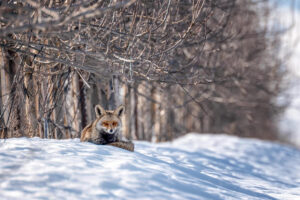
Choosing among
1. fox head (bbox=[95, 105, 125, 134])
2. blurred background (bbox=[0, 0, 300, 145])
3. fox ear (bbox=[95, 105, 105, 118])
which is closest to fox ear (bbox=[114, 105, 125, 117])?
fox head (bbox=[95, 105, 125, 134])

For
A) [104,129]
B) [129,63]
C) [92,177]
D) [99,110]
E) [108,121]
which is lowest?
[92,177]

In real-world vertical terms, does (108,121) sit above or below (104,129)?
above

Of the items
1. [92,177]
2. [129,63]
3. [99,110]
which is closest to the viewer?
[92,177]

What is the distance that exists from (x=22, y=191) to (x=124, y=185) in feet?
4.09

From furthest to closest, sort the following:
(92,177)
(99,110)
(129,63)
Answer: (99,110) → (129,63) → (92,177)

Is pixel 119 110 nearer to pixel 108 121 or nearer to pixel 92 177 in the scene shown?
pixel 108 121

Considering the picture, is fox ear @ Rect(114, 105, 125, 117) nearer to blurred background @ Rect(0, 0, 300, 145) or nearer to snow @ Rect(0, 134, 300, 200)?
Answer: blurred background @ Rect(0, 0, 300, 145)

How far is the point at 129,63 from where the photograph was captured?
6.32 meters

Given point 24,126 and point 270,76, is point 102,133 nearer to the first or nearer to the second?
point 24,126

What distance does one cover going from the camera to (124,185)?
4.34m

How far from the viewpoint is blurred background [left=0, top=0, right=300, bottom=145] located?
551 centimetres

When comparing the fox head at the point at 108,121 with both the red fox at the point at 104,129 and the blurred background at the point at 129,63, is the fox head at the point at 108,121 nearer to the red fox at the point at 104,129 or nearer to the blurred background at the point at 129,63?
the red fox at the point at 104,129

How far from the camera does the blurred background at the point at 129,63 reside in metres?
5.51

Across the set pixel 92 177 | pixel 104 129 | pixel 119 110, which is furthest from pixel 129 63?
pixel 92 177
